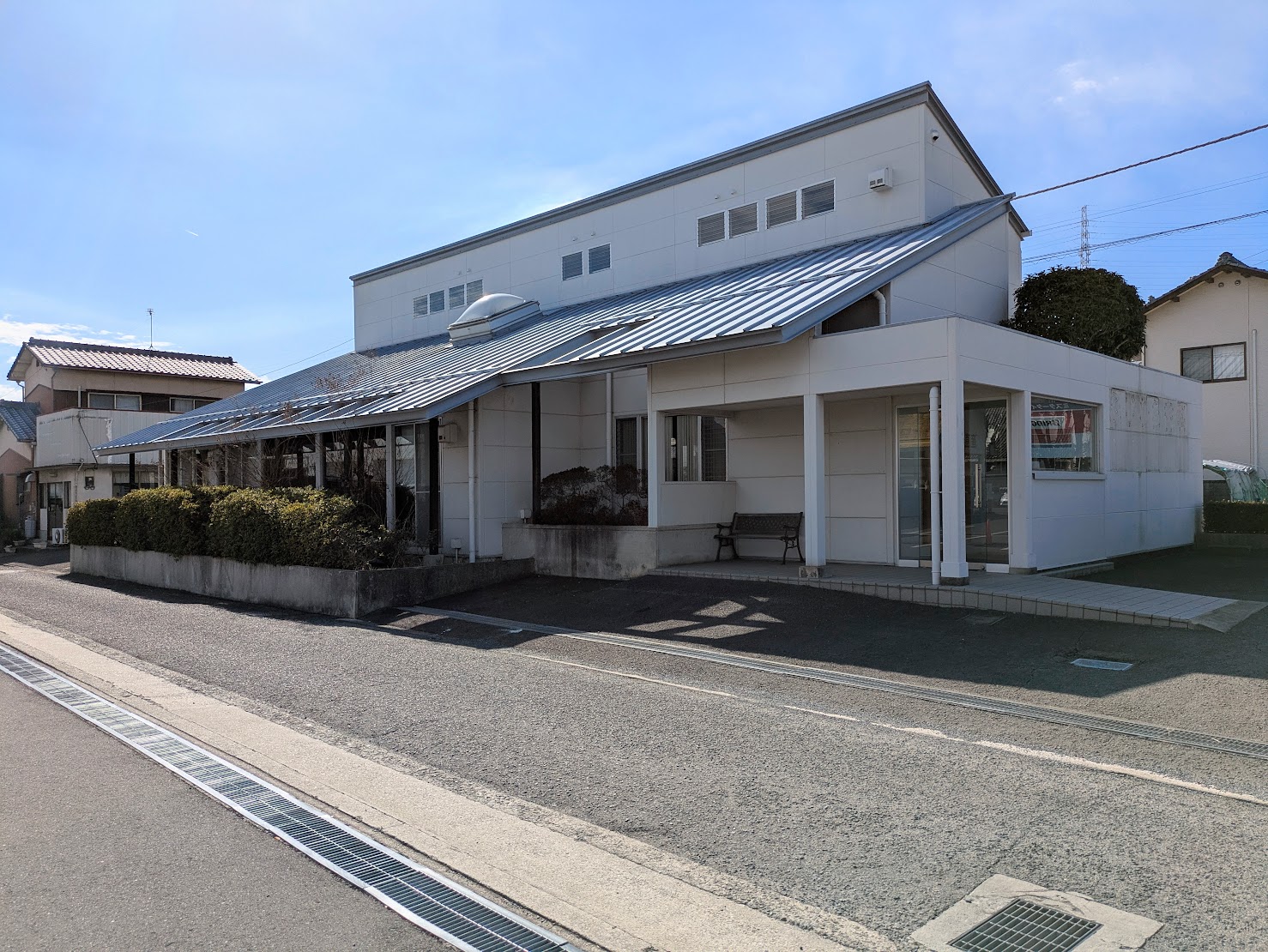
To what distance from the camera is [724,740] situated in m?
6.66

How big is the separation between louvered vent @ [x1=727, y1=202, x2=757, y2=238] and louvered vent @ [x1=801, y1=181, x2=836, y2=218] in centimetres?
116

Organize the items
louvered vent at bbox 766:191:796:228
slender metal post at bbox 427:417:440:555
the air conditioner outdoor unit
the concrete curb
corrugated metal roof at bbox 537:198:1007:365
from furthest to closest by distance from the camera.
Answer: louvered vent at bbox 766:191:796:228 < slender metal post at bbox 427:417:440:555 < the air conditioner outdoor unit < corrugated metal roof at bbox 537:198:1007:365 < the concrete curb

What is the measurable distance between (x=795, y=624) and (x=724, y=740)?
4.51 meters

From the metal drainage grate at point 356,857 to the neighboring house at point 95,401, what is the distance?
3134cm

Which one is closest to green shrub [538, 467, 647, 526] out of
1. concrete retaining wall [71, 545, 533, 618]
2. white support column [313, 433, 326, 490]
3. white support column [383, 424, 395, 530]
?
concrete retaining wall [71, 545, 533, 618]

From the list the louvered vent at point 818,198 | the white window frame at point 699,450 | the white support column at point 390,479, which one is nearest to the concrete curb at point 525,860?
the white window frame at point 699,450

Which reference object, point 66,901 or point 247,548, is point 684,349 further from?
point 66,901

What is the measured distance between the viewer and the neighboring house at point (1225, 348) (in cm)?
2492

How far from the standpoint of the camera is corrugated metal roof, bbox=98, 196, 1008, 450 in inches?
533

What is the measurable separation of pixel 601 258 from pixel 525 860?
60.3 ft

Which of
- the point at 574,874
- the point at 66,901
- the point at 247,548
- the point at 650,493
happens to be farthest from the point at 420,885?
the point at 247,548

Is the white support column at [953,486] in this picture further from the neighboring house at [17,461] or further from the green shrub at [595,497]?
the neighboring house at [17,461]

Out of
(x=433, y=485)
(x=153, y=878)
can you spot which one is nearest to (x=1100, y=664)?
(x=153, y=878)

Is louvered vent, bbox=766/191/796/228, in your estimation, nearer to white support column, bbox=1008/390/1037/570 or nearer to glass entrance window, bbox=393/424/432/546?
white support column, bbox=1008/390/1037/570
